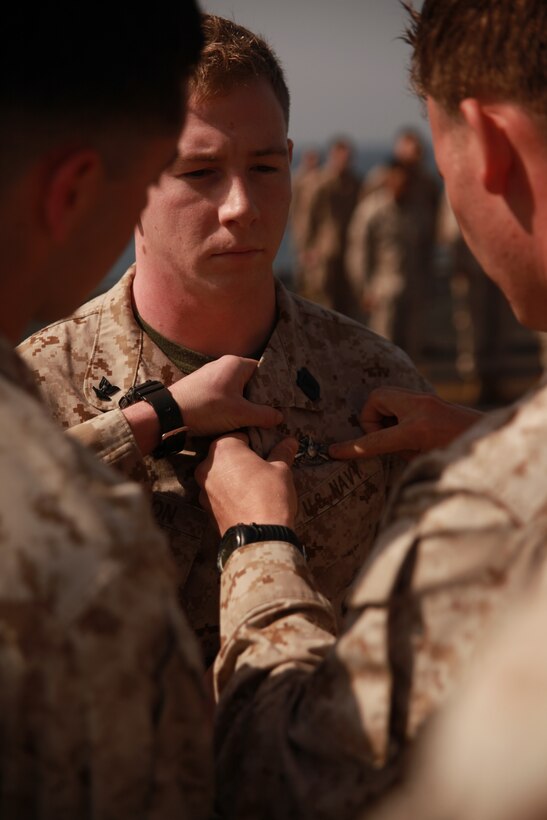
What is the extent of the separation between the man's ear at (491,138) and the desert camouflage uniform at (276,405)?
1.17 metres

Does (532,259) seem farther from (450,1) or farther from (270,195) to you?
(270,195)

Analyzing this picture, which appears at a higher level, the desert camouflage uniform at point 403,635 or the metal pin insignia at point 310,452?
the desert camouflage uniform at point 403,635

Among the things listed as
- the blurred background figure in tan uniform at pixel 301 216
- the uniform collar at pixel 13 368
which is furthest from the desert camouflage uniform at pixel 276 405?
the blurred background figure in tan uniform at pixel 301 216

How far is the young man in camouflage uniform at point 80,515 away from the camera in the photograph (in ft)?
4.68

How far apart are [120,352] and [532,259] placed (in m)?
1.33

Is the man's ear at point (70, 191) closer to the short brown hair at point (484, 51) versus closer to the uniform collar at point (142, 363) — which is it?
the short brown hair at point (484, 51)

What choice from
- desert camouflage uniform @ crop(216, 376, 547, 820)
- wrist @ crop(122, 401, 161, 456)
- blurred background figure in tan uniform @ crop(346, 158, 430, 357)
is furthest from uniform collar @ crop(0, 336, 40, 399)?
blurred background figure in tan uniform @ crop(346, 158, 430, 357)

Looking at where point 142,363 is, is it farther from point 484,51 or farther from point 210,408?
point 484,51

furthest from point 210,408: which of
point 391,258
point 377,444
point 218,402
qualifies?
point 391,258

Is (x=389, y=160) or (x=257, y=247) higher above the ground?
(x=257, y=247)

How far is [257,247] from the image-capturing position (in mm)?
2857

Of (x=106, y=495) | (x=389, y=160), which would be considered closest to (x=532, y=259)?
(x=106, y=495)

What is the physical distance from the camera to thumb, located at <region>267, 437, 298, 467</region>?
2764mm

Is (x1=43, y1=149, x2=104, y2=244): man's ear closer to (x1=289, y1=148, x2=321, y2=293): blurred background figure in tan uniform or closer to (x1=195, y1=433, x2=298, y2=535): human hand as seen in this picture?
(x1=195, y1=433, x2=298, y2=535): human hand
